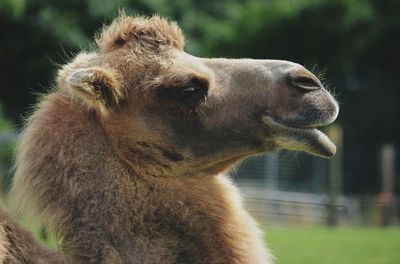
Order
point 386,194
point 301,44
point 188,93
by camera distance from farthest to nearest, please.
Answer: point 301,44
point 386,194
point 188,93

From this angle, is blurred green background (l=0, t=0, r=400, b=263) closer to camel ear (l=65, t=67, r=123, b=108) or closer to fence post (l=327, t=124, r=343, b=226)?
fence post (l=327, t=124, r=343, b=226)

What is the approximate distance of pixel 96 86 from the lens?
14.8 ft

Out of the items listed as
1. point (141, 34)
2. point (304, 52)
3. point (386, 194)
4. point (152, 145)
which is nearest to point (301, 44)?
point (304, 52)

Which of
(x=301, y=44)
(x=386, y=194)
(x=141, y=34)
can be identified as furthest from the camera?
(x=301, y=44)

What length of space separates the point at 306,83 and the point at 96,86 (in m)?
0.99

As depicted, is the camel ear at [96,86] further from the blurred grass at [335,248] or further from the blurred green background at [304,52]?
the blurred green background at [304,52]

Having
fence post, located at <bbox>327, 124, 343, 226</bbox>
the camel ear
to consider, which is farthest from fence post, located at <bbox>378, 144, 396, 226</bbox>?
the camel ear

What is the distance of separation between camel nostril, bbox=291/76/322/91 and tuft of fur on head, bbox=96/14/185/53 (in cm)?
69

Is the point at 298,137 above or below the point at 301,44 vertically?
below

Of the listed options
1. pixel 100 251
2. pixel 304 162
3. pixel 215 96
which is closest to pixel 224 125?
pixel 215 96

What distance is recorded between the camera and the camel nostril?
178 inches

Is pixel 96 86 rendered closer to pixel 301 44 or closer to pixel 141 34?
pixel 141 34

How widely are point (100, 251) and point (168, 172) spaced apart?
1.86 ft

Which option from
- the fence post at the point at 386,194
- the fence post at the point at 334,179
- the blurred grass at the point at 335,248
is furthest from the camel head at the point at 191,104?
the fence post at the point at 386,194
